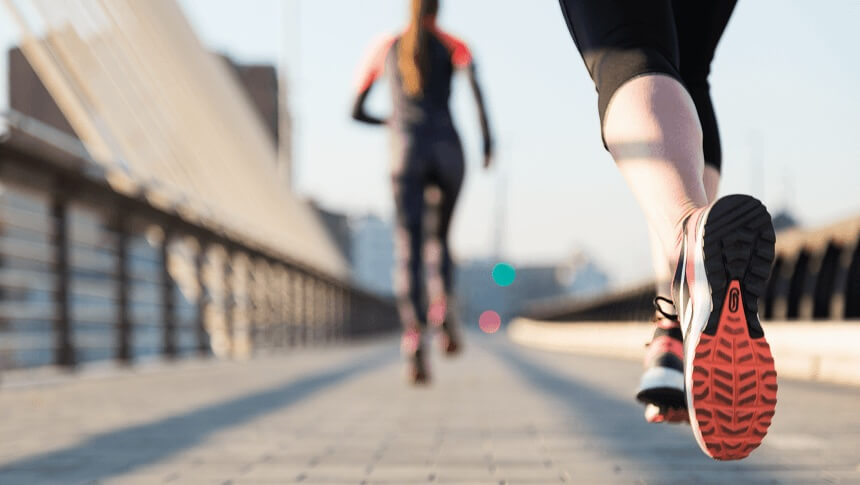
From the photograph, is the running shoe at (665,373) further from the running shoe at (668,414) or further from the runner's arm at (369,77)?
the runner's arm at (369,77)

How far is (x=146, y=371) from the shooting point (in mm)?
9586

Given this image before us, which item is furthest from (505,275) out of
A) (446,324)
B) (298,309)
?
(446,324)

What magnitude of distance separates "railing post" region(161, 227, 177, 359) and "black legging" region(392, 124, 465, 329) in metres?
5.57

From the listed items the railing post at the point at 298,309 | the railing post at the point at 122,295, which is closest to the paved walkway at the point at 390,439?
the railing post at the point at 122,295

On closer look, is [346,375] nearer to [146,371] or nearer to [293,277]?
[146,371]

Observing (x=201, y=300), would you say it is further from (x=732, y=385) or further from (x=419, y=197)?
(x=732, y=385)

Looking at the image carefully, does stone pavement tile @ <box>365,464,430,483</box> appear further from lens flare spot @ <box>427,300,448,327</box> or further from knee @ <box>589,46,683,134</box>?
lens flare spot @ <box>427,300,448,327</box>

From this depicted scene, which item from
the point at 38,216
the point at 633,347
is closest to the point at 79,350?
the point at 38,216

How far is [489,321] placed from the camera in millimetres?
155500

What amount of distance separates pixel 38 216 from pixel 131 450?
198 inches

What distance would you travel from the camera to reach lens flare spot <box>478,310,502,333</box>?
149875 mm

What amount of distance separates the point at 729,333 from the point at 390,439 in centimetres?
201

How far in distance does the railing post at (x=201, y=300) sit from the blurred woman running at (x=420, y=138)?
7243mm

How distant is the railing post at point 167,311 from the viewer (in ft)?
37.1
